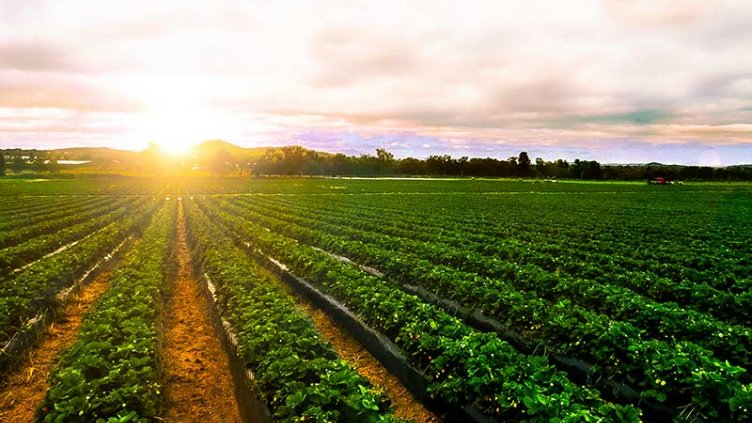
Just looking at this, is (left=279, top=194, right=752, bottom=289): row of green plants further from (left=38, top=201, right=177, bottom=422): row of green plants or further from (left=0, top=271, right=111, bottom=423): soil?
(left=0, top=271, right=111, bottom=423): soil

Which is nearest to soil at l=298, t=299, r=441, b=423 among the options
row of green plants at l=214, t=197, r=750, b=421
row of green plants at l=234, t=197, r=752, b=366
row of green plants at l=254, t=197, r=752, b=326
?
row of green plants at l=214, t=197, r=750, b=421

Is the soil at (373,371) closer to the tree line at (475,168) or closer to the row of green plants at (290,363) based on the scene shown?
the row of green plants at (290,363)

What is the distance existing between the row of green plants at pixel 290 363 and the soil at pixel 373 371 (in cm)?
105

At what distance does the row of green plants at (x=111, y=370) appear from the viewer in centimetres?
532

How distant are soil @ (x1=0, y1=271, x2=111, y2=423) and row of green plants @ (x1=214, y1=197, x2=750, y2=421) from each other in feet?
26.4

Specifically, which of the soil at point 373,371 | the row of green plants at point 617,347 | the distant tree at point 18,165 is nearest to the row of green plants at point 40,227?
the soil at point 373,371

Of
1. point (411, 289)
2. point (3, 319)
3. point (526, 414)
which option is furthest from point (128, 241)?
point (526, 414)

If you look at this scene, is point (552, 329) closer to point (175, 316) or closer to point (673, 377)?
point (673, 377)

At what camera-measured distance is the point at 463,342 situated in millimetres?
6867

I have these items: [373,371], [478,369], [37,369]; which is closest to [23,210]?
[37,369]

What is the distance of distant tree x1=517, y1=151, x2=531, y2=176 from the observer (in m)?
167

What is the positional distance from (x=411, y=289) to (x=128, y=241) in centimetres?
1509

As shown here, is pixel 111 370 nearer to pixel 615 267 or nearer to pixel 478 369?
pixel 478 369

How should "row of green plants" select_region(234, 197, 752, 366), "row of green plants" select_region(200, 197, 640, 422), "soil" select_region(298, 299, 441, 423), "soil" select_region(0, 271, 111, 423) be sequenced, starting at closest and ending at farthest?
"row of green plants" select_region(200, 197, 640, 422), "soil" select_region(298, 299, 441, 423), "soil" select_region(0, 271, 111, 423), "row of green plants" select_region(234, 197, 752, 366)
